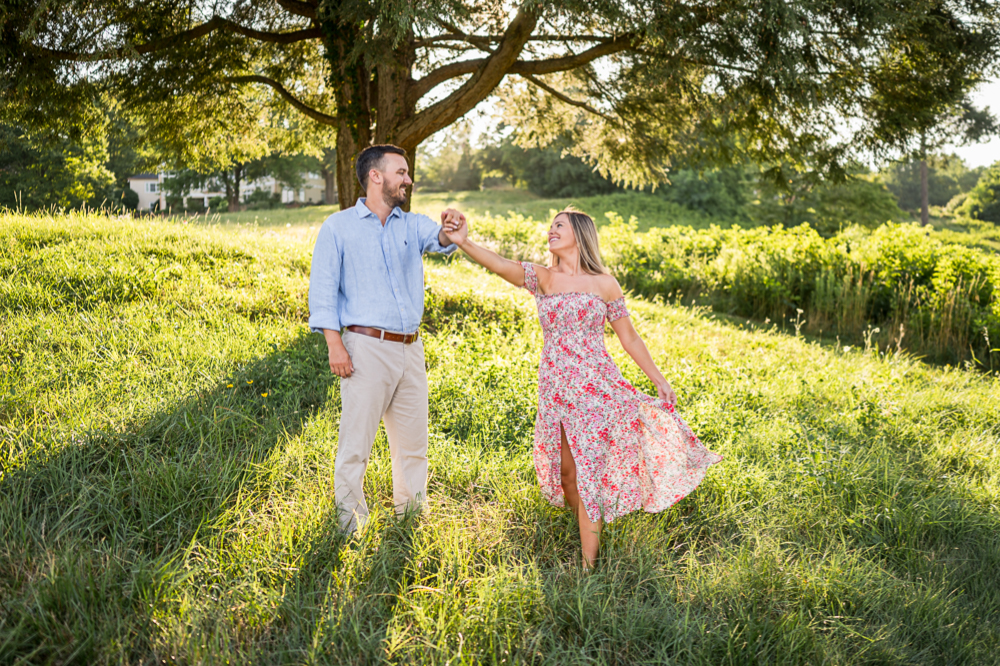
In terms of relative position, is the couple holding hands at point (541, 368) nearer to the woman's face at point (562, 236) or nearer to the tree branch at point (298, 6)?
the woman's face at point (562, 236)

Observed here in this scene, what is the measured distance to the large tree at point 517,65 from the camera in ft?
17.5

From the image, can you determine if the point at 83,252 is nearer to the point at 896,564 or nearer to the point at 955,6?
the point at 896,564

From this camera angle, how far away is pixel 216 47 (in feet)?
24.5

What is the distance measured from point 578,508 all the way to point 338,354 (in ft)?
5.21

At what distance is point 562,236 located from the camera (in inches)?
134

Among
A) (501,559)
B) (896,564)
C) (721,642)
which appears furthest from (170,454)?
(896,564)

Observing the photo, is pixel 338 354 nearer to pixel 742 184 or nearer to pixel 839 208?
pixel 839 208

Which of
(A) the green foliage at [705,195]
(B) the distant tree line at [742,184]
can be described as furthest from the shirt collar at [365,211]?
(A) the green foliage at [705,195]

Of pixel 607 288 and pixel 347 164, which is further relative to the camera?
pixel 347 164

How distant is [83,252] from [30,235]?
100cm

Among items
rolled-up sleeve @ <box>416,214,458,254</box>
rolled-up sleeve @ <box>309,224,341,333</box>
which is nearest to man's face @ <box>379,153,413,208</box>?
rolled-up sleeve @ <box>416,214,458,254</box>

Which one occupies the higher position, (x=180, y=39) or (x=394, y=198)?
(x=180, y=39)

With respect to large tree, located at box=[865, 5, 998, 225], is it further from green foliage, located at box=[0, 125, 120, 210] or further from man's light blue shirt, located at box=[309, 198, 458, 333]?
green foliage, located at box=[0, 125, 120, 210]

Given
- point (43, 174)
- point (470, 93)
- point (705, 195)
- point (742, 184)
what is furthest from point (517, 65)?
point (742, 184)
